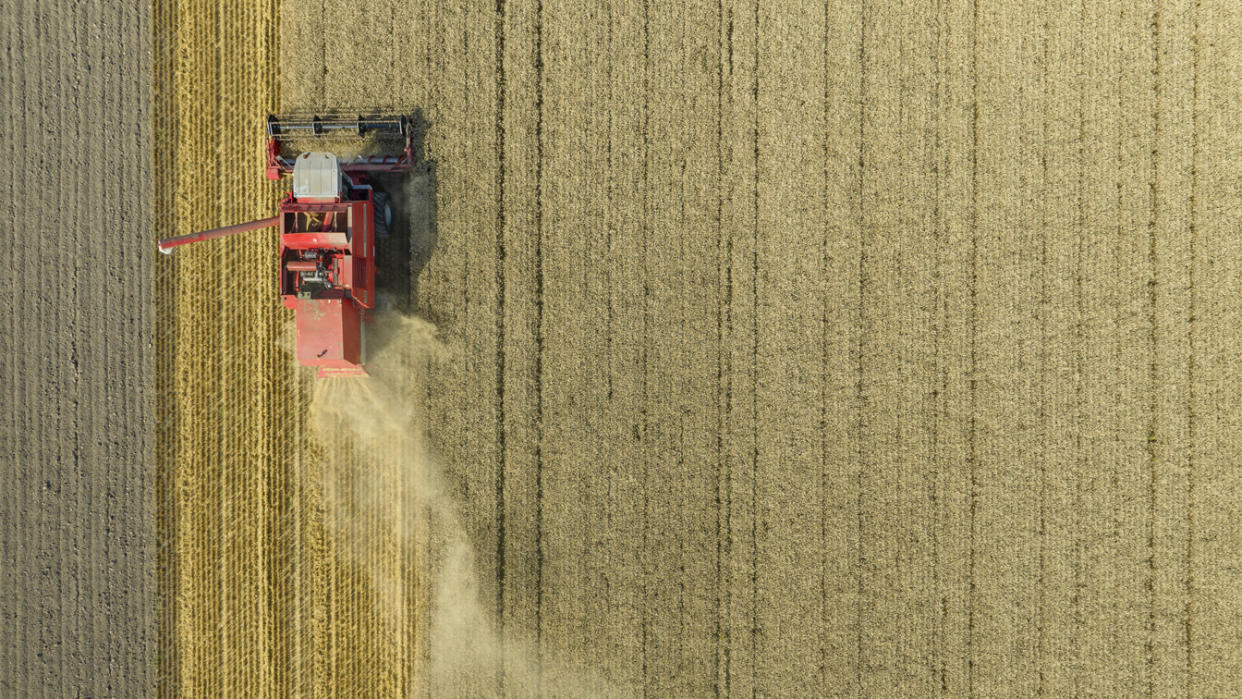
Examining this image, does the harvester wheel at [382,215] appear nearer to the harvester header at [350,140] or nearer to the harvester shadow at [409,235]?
the harvester shadow at [409,235]

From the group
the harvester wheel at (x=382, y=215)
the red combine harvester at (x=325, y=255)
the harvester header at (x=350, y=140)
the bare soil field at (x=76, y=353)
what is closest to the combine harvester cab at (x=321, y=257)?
the red combine harvester at (x=325, y=255)

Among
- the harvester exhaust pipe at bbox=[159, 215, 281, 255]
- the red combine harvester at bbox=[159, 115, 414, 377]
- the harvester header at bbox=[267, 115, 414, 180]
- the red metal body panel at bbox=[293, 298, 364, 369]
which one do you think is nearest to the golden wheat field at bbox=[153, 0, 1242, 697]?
the harvester header at bbox=[267, 115, 414, 180]

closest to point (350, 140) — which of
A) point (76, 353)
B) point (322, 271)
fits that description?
point (322, 271)

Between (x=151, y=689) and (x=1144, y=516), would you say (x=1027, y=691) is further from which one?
(x=151, y=689)

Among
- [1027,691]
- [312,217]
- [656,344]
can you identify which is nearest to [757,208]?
[656,344]

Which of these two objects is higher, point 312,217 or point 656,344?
point 312,217

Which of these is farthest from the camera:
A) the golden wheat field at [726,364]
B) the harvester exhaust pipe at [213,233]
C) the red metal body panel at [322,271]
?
the golden wheat field at [726,364]

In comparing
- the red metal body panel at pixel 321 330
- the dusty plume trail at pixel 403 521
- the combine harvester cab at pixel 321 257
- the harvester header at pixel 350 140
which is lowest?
the dusty plume trail at pixel 403 521
